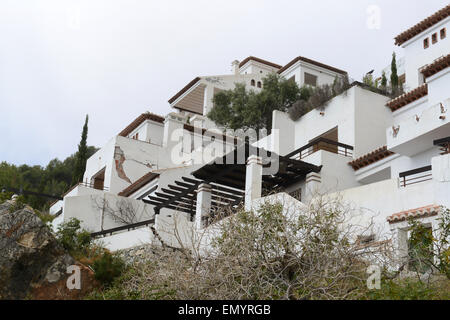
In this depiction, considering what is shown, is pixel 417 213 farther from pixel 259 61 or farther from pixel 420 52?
pixel 259 61

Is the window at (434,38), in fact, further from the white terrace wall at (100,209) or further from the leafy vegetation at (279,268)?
the leafy vegetation at (279,268)

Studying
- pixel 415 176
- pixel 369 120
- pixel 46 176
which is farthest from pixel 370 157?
pixel 46 176

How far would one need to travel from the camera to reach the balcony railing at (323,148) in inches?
1051

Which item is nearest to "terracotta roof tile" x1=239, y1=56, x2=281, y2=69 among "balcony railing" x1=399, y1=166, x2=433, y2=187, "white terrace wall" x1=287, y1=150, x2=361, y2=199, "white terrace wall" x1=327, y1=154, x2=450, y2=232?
"white terrace wall" x1=287, y1=150, x2=361, y2=199

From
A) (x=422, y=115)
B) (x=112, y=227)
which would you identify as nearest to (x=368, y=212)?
(x=422, y=115)

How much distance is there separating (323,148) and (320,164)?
2.42 meters

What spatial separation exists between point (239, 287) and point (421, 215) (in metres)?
6.59

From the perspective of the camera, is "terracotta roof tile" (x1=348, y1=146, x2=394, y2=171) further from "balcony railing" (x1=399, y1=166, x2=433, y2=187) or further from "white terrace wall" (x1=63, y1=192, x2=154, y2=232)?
"white terrace wall" (x1=63, y1=192, x2=154, y2=232)

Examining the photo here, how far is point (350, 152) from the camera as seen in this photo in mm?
27141

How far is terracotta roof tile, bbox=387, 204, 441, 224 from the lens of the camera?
1808 cm

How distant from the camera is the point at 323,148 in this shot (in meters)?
Result: 27.6

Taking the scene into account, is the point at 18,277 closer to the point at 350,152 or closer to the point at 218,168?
the point at 218,168

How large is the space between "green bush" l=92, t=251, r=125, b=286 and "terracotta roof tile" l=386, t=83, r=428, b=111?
44.1 feet

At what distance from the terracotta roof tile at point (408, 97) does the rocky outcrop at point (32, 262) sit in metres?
14.2
